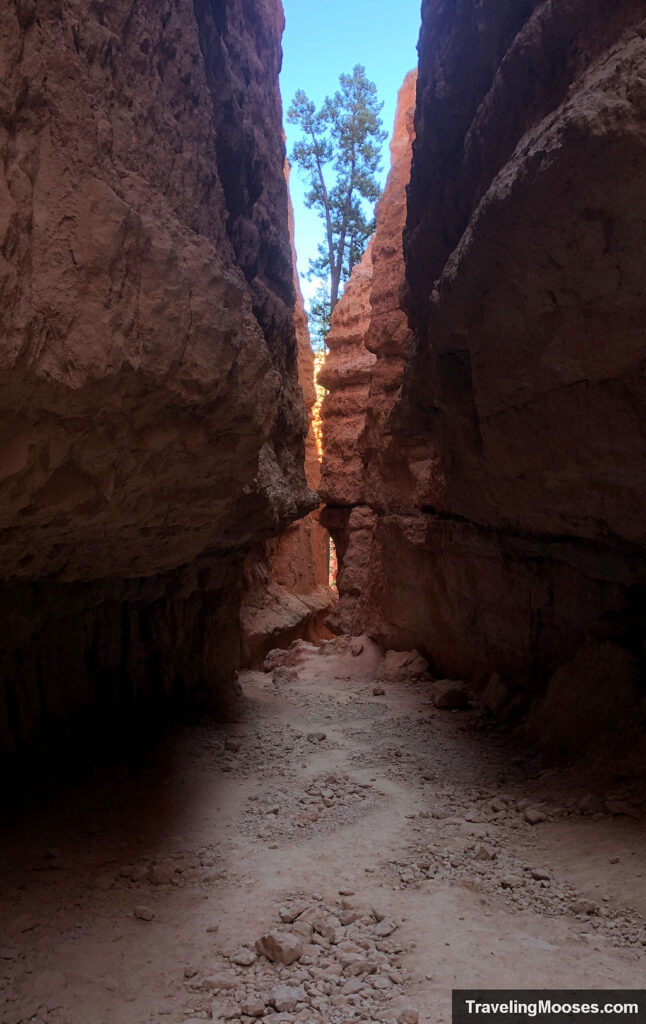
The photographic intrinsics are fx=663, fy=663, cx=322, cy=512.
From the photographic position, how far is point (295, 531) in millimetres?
15953

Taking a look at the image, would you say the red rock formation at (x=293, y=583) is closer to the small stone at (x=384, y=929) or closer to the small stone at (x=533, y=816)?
the small stone at (x=533, y=816)

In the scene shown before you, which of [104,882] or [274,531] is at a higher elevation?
[274,531]

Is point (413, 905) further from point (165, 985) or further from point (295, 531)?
point (295, 531)

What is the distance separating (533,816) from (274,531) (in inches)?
130

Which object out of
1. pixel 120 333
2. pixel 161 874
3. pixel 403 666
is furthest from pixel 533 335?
pixel 403 666

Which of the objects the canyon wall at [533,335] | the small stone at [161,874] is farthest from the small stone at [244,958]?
the canyon wall at [533,335]

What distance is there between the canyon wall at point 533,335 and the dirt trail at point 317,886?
1.22 m

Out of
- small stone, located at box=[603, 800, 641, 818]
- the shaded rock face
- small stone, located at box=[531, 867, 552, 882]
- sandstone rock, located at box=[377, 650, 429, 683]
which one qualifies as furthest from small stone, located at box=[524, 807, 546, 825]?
sandstone rock, located at box=[377, 650, 429, 683]

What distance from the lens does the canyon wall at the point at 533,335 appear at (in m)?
3.34

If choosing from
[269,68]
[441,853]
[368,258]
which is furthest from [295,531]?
[441,853]

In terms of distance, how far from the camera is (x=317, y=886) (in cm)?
342

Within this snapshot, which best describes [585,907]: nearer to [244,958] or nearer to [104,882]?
[244,958]

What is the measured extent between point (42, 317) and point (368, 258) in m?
13.8

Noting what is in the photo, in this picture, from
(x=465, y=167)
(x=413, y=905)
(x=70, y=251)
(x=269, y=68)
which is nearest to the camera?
(x=70, y=251)
